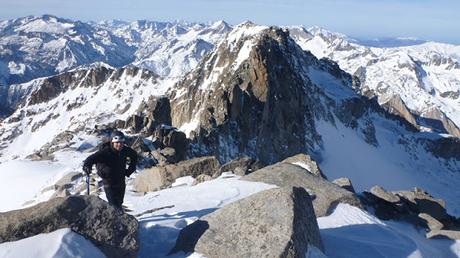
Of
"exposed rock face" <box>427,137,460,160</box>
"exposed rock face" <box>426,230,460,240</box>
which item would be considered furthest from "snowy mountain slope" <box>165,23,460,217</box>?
"exposed rock face" <box>426,230,460,240</box>

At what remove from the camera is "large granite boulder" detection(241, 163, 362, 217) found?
19906 mm

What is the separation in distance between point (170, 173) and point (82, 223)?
18362mm

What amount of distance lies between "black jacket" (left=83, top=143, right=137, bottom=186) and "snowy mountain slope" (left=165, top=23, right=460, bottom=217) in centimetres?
4982

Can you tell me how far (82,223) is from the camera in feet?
42.9

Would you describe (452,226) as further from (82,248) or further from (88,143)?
(88,143)

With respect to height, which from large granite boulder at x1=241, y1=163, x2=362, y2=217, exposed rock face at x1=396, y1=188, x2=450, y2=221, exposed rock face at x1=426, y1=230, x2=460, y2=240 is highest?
large granite boulder at x1=241, y1=163, x2=362, y2=217

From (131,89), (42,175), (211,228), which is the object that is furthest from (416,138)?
(211,228)

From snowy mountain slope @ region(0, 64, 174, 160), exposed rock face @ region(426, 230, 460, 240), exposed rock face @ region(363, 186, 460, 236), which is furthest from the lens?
snowy mountain slope @ region(0, 64, 174, 160)

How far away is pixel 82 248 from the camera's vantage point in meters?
12.4

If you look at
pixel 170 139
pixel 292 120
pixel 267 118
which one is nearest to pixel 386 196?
pixel 170 139

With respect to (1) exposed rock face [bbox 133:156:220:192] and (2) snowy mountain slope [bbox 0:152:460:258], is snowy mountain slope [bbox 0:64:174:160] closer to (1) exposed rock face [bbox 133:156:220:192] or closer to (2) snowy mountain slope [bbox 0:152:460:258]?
(1) exposed rock face [bbox 133:156:220:192]

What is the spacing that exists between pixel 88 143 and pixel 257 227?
164 ft

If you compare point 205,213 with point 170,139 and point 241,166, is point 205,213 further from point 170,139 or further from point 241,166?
point 170,139

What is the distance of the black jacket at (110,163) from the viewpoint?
1591 cm
